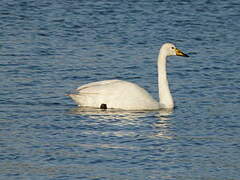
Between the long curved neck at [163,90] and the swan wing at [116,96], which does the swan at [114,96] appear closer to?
the swan wing at [116,96]

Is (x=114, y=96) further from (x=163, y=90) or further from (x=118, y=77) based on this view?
(x=118, y=77)

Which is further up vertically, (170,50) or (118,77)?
(170,50)

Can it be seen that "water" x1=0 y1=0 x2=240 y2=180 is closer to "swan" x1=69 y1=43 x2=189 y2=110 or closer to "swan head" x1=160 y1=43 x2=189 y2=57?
"swan" x1=69 y1=43 x2=189 y2=110

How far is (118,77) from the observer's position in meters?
15.2

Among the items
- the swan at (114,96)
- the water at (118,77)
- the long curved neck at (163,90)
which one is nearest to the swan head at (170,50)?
the long curved neck at (163,90)

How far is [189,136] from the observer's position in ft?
36.5

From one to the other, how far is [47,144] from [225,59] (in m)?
7.16

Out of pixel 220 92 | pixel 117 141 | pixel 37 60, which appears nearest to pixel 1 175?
pixel 117 141

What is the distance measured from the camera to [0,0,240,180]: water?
966cm

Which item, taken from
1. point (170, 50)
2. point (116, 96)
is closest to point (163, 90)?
point (170, 50)

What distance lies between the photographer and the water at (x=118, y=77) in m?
9.66

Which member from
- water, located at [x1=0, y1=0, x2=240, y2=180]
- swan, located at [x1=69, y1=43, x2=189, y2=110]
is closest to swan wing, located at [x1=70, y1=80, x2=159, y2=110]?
swan, located at [x1=69, y1=43, x2=189, y2=110]

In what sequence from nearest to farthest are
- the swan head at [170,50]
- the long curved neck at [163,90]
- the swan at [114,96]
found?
the swan at [114,96] → the long curved neck at [163,90] → the swan head at [170,50]

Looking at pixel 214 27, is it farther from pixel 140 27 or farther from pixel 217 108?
pixel 217 108
